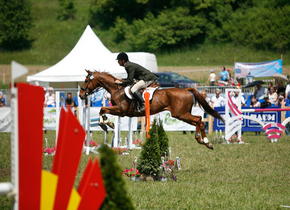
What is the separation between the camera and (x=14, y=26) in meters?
42.3

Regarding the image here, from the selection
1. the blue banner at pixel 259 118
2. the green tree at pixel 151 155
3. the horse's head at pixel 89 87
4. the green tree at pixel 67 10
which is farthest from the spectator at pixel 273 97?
the green tree at pixel 67 10

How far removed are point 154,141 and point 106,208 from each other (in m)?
3.69

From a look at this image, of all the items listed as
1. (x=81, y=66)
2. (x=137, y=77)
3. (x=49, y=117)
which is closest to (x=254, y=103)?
(x=137, y=77)

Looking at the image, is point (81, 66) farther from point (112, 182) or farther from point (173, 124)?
point (112, 182)

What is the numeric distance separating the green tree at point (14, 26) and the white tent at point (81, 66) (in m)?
28.5

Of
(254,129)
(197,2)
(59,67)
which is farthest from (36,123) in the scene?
(197,2)

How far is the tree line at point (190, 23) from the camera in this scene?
33531 mm

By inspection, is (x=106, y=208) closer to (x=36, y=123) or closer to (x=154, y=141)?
(x=36, y=123)

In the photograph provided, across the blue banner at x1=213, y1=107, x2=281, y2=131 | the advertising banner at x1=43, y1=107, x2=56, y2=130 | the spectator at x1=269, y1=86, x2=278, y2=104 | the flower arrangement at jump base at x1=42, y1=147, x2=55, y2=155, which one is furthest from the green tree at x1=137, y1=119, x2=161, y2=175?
the advertising banner at x1=43, y1=107, x2=56, y2=130

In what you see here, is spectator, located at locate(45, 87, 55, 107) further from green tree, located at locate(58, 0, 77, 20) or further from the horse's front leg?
green tree, located at locate(58, 0, 77, 20)

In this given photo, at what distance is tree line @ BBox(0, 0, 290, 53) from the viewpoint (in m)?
33.5

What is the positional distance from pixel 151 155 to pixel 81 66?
1115 centimetres

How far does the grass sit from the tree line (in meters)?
26.6

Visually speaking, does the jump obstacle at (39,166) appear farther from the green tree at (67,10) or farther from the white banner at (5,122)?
the green tree at (67,10)
